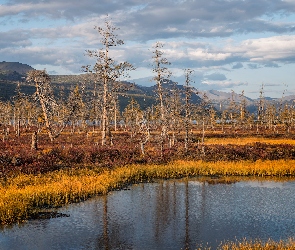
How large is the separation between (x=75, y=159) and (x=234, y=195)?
620 inches

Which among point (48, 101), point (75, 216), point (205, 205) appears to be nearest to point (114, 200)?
point (75, 216)

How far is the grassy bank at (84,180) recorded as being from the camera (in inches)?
776

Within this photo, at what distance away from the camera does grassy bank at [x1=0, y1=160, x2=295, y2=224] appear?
64.7ft

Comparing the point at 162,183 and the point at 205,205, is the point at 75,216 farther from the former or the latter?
the point at 162,183

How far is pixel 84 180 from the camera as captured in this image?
26500mm

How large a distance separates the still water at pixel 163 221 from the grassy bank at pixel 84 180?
3.47ft

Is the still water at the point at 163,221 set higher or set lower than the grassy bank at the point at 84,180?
lower

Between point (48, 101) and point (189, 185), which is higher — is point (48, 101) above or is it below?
above

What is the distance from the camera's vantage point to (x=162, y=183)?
2945 centimetres

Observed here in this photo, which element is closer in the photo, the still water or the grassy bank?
the still water

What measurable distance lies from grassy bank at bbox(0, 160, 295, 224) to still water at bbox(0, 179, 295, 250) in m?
1.06

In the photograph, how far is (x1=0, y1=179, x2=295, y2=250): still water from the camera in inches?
620

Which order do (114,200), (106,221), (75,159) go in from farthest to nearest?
(75,159) → (114,200) → (106,221)

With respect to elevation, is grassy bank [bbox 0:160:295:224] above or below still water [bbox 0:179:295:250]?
above
